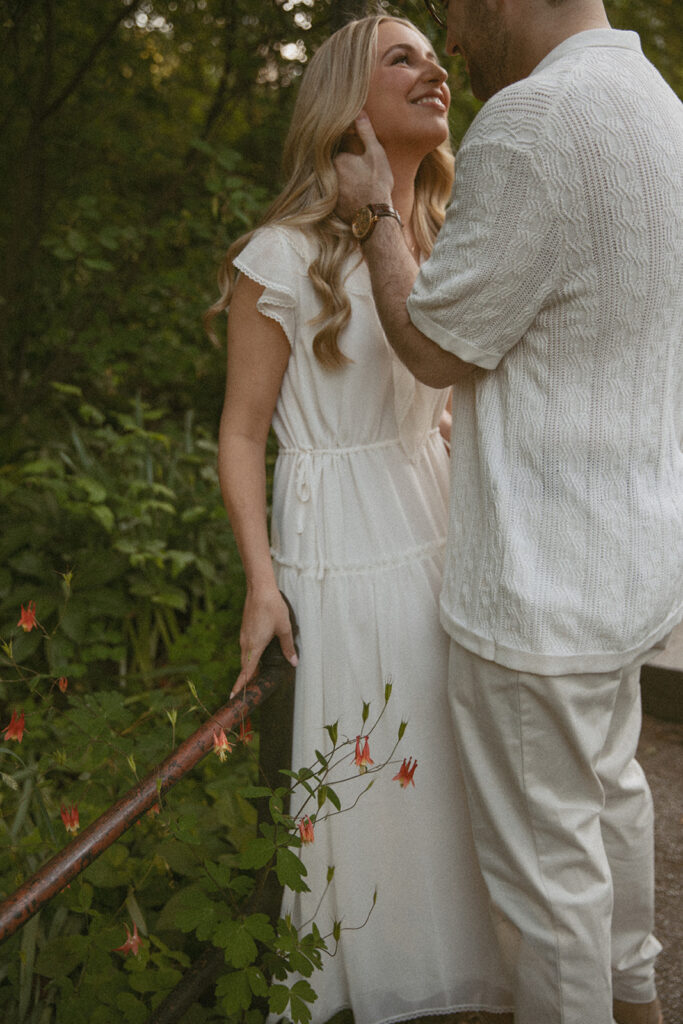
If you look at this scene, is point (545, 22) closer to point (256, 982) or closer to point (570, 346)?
point (570, 346)

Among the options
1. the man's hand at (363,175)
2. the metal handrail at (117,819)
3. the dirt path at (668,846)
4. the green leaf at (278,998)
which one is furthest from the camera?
the dirt path at (668,846)

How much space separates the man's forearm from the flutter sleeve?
0.60ft

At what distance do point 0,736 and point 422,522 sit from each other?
1.57m

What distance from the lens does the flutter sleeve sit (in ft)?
5.34

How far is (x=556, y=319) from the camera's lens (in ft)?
4.13

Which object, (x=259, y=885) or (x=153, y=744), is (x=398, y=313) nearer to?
(x=259, y=885)

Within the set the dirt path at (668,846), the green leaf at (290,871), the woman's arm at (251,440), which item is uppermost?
the woman's arm at (251,440)

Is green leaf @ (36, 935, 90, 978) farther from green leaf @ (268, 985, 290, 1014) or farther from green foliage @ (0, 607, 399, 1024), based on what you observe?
green leaf @ (268, 985, 290, 1014)

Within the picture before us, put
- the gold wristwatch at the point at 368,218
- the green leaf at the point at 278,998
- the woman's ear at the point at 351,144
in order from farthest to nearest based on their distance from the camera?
the woman's ear at the point at 351,144 → the gold wristwatch at the point at 368,218 → the green leaf at the point at 278,998

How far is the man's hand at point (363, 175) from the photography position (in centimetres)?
162

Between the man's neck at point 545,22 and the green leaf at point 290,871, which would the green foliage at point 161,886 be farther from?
the man's neck at point 545,22

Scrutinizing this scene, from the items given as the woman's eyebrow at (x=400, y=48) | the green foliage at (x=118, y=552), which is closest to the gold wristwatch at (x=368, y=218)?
the woman's eyebrow at (x=400, y=48)

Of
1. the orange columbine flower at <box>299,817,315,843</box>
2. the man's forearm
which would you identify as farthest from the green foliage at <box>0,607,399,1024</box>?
the man's forearm

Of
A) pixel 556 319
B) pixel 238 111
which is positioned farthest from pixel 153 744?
pixel 238 111
